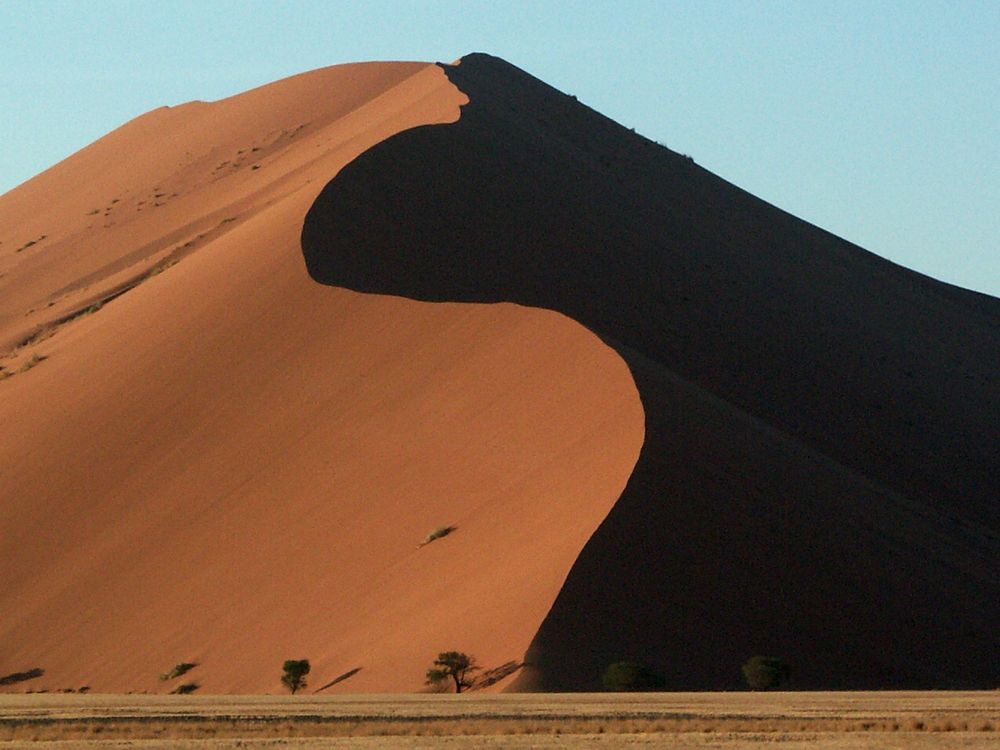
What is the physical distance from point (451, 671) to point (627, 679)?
6.75 feet

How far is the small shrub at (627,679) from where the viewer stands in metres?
19.9

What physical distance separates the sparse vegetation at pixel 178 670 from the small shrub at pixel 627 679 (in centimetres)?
612

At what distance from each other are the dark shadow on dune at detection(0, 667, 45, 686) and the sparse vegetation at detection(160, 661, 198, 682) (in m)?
2.25

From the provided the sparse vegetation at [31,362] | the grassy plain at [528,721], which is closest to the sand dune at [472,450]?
the sparse vegetation at [31,362]

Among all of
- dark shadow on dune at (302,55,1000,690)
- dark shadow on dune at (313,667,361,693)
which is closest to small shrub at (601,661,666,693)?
dark shadow on dune at (302,55,1000,690)

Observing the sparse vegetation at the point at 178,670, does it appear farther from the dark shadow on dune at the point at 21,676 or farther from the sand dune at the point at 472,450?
the dark shadow on dune at the point at 21,676

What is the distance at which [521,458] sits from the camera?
82.3 feet

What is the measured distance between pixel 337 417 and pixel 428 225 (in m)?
8.61

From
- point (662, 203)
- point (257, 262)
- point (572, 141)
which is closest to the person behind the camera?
point (257, 262)

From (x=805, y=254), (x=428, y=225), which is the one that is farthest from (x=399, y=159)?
(x=805, y=254)

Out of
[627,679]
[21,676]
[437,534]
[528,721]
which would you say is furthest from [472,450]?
[528,721]

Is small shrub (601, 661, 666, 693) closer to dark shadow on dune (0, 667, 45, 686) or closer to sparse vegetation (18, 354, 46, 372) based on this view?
dark shadow on dune (0, 667, 45, 686)

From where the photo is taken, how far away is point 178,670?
75.9 feet

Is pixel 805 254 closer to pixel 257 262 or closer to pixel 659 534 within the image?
pixel 257 262
